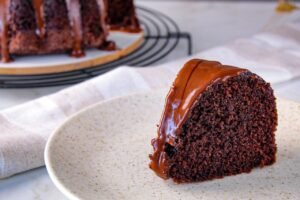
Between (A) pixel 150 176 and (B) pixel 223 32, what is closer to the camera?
(A) pixel 150 176

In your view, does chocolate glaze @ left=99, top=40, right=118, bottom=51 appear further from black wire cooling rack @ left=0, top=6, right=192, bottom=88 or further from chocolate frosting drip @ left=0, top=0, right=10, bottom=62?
chocolate frosting drip @ left=0, top=0, right=10, bottom=62

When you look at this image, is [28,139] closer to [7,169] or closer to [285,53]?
[7,169]

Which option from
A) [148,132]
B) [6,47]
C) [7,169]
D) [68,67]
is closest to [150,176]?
[148,132]

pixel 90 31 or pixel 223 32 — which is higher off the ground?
pixel 90 31

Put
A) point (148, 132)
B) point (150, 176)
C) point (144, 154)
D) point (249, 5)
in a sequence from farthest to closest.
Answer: point (249, 5)
point (148, 132)
point (144, 154)
point (150, 176)

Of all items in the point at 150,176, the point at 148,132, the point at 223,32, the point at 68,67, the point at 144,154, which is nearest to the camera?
the point at 150,176
